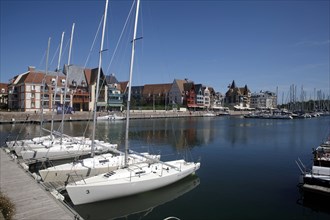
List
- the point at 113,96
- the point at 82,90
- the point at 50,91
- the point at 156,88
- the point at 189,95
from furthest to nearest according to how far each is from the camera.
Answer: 1. the point at 156,88
2. the point at 189,95
3. the point at 113,96
4. the point at 82,90
5. the point at 50,91

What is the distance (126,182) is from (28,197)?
539cm

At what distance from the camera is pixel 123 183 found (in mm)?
16703

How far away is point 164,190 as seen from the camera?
63.2ft

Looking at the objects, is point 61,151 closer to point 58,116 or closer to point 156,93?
point 58,116

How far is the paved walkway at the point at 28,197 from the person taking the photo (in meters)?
12.1

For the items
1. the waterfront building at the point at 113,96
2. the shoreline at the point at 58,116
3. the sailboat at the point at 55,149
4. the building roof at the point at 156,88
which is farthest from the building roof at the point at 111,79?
the sailboat at the point at 55,149

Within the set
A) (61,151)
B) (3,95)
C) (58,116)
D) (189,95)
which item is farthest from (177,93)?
(61,151)

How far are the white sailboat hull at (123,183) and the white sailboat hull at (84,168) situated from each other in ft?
7.02

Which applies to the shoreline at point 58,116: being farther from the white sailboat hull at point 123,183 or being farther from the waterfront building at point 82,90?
the white sailboat hull at point 123,183

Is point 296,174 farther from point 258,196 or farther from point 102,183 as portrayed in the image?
point 102,183

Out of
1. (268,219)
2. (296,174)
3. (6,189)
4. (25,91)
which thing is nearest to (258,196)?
(268,219)

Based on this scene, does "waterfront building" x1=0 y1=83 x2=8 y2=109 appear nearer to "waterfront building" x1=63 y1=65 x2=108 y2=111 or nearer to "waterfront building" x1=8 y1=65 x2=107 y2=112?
"waterfront building" x1=8 y1=65 x2=107 y2=112

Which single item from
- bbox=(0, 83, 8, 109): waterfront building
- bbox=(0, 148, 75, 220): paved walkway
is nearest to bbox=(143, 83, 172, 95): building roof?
bbox=(0, 83, 8, 109): waterfront building

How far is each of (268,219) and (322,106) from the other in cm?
20771
